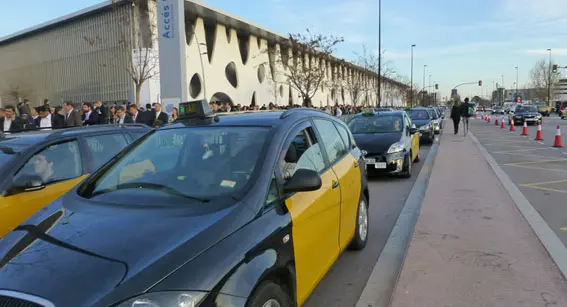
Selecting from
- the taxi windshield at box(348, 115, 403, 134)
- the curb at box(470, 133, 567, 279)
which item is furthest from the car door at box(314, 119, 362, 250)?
the taxi windshield at box(348, 115, 403, 134)

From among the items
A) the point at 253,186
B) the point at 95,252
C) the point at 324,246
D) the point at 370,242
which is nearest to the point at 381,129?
the point at 370,242

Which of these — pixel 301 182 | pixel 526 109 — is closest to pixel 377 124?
pixel 301 182

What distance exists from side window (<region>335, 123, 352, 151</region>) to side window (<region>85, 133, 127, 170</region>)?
2694 mm

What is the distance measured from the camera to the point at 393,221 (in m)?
6.16

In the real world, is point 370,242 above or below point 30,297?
below

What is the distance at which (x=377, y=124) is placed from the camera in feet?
35.0

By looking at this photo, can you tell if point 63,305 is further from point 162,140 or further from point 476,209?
point 476,209

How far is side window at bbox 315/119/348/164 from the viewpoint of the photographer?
4.05 metres

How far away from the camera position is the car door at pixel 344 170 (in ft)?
13.0

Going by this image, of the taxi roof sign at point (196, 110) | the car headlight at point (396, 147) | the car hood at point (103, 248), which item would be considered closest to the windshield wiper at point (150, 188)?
the car hood at point (103, 248)

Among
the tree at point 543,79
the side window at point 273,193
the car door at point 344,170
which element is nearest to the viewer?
the side window at point 273,193

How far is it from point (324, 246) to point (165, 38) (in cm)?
1189

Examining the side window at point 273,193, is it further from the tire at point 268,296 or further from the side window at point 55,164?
the side window at point 55,164

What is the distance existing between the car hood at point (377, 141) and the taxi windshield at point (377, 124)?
19.4 inches
